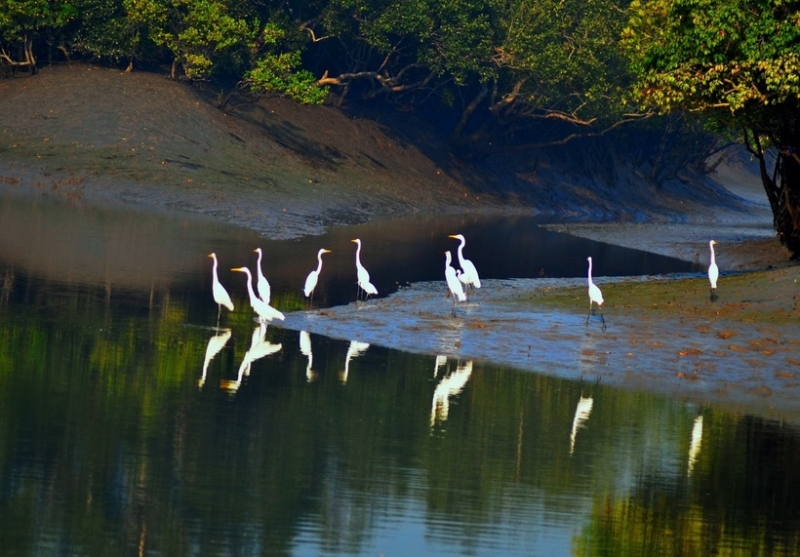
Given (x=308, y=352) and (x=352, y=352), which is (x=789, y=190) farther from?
(x=308, y=352)

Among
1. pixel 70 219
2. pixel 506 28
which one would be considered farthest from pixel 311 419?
pixel 506 28

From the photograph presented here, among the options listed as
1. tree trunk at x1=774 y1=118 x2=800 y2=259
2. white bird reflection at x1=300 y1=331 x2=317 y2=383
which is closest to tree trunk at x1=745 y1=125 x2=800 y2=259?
tree trunk at x1=774 y1=118 x2=800 y2=259

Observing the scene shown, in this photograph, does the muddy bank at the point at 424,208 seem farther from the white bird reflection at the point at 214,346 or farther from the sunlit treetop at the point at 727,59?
the sunlit treetop at the point at 727,59

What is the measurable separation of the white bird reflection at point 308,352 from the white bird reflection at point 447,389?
5.36 ft

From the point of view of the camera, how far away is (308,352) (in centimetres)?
2047

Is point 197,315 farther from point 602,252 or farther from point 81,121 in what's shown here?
point 81,121

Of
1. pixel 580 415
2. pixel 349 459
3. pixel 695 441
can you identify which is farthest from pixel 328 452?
pixel 695 441

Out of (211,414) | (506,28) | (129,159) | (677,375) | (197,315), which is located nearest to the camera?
(211,414)

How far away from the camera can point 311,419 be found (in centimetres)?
1589

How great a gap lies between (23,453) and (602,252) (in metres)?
30.7

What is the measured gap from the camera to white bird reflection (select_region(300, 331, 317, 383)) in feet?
60.6

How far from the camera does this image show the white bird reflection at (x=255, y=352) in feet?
57.8

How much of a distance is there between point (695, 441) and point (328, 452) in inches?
178

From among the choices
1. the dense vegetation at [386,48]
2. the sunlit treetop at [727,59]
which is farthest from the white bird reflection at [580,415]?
the dense vegetation at [386,48]
